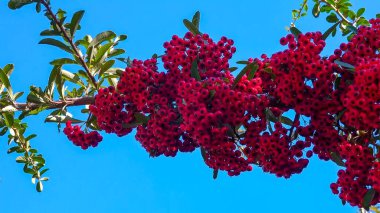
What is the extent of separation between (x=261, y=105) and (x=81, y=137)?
1737 millimetres

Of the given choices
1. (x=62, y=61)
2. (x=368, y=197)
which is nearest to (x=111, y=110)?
(x=62, y=61)

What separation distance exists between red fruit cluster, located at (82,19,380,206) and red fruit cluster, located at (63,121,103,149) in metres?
0.28

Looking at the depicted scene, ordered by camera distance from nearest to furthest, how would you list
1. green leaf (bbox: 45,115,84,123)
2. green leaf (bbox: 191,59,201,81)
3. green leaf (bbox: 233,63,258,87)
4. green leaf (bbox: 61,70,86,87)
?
green leaf (bbox: 233,63,258,87)
green leaf (bbox: 191,59,201,81)
green leaf (bbox: 45,115,84,123)
green leaf (bbox: 61,70,86,87)

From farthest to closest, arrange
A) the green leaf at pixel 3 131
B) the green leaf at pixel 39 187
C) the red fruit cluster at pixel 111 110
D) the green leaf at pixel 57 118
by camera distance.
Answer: the green leaf at pixel 39 187, the green leaf at pixel 3 131, the green leaf at pixel 57 118, the red fruit cluster at pixel 111 110

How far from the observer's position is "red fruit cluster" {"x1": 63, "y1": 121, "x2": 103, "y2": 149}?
486 centimetres

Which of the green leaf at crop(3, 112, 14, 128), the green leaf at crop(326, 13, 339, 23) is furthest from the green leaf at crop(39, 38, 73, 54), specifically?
the green leaf at crop(326, 13, 339, 23)

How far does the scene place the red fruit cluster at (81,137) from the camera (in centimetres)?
486

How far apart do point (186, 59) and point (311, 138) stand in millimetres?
1226

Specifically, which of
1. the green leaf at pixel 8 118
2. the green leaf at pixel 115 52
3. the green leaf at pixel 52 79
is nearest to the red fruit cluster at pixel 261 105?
the green leaf at pixel 52 79

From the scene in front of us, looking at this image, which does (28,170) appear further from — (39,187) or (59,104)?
(59,104)

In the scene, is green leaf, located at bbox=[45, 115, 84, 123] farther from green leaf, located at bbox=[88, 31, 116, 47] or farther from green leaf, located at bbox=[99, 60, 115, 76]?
green leaf, located at bbox=[88, 31, 116, 47]

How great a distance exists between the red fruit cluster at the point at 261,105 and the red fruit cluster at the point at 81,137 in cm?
28

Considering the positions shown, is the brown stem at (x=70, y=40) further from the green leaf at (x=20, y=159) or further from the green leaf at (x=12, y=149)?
the green leaf at (x=20, y=159)

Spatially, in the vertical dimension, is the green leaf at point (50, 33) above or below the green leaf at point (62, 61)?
above
